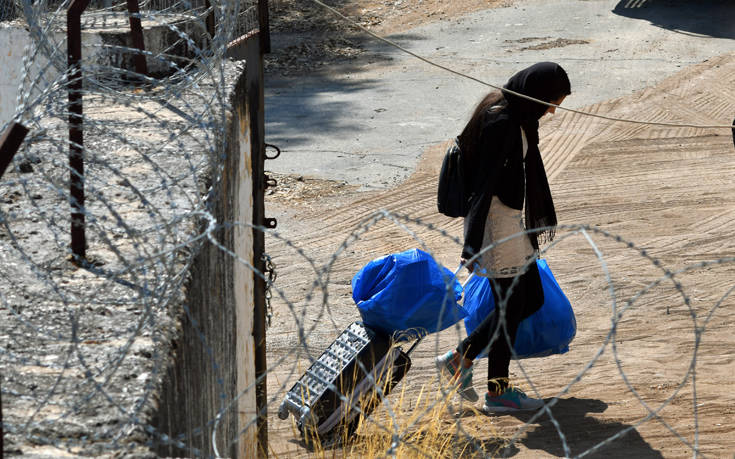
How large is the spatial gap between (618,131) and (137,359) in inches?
300

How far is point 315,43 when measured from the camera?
13.8 meters

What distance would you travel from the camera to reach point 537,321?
15.3ft

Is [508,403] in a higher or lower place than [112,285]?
lower

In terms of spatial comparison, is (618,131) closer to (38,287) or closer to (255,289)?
(255,289)

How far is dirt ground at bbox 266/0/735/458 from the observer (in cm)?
447

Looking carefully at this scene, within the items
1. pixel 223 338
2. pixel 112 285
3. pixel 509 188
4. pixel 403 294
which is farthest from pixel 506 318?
pixel 112 285

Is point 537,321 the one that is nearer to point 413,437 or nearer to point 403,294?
point 403,294

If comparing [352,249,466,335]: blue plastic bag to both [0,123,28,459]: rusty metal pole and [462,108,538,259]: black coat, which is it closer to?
[462,108,538,259]: black coat

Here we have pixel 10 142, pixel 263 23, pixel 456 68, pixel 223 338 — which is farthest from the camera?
pixel 456 68

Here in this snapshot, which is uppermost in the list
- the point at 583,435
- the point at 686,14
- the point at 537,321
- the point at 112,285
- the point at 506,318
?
the point at 112,285

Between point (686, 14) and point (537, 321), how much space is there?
11.1 metres

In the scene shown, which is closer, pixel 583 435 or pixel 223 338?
pixel 223 338

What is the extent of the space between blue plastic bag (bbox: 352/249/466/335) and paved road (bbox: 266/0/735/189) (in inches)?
144

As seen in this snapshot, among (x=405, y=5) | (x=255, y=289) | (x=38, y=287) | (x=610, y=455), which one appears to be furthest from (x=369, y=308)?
(x=405, y=5)
